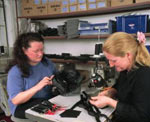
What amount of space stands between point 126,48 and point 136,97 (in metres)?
0.31

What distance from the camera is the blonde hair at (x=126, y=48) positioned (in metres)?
1.06

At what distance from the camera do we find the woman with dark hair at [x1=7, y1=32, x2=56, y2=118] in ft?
4.21

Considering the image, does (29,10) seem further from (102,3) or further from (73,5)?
(102,3)

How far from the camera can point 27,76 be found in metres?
1.42

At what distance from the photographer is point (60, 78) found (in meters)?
1.42

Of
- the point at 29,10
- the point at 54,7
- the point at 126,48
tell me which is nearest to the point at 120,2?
the point at 54,7

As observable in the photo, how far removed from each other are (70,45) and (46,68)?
1445mm

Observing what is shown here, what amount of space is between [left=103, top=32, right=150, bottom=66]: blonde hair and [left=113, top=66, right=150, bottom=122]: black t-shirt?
7cm

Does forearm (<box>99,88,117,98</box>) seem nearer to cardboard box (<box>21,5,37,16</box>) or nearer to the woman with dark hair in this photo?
the woman with dark hair

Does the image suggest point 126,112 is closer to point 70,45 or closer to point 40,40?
point 40,40

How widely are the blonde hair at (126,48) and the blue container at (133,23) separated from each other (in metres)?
1.05

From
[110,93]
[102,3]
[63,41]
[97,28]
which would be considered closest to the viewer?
[110,93]

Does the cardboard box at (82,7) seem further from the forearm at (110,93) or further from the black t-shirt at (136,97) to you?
the black t-shirt at (136,97)

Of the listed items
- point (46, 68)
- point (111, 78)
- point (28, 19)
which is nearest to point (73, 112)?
point (46, 68)
